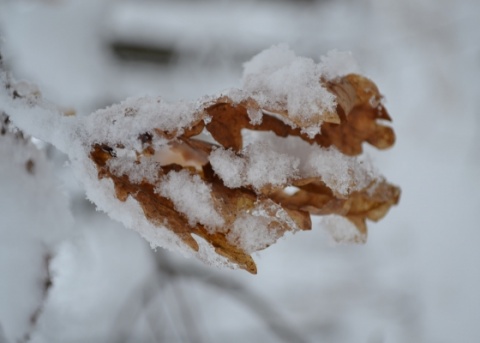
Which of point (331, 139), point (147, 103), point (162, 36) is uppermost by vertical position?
point (162, 36)

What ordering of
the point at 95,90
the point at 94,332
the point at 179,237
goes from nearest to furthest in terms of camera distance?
the point at 179,237
the point at 94,332
the point at 95,90

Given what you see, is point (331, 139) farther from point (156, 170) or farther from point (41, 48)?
point (41, 48)

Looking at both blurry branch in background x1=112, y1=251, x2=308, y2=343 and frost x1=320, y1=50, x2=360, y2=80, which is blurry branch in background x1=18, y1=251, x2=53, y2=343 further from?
blurry branch in background x1=112, y1=251, x2=308, y2=343

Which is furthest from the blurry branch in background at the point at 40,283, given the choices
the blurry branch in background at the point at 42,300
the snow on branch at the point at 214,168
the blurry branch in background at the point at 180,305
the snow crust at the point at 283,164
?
the blurry branch in background at the point at 180,305

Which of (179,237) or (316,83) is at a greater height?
(316,83)

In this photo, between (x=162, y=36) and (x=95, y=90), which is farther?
(x=162, y=36)

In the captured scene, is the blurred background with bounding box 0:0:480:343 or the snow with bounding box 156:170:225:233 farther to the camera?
the blurred background with bounding box 0:0:480:343

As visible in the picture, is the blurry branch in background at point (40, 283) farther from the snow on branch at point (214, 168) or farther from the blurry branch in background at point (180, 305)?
the blurry branch in background at point (180, 305)

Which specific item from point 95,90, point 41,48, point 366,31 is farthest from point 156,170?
point 366,31

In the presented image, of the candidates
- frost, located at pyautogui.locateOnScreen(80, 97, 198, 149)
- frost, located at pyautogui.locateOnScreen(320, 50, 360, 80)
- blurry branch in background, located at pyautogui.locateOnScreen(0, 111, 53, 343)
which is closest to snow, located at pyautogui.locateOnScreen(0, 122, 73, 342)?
blurry branch in background, located at pyautogui.locateOnScreen(0, 111, 53, 343)
